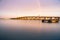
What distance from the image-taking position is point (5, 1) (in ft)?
5.99

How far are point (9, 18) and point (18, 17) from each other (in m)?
0.19

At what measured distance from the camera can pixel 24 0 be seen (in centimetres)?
187

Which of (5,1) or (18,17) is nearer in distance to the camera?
(5,1)

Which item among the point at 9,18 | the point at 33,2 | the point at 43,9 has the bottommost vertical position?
the point at 9,18

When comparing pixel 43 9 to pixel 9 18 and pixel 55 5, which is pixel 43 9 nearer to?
pixel 55 5

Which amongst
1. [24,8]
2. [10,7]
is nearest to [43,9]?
[24,8]

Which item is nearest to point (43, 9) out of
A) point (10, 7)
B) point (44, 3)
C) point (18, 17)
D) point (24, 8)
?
point (44, 3)

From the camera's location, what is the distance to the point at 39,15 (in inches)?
77.4

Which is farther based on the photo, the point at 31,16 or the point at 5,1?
the point at 31,16

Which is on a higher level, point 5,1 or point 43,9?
point 5,1

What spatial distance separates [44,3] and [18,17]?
594 mm

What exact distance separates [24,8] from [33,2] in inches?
9.1

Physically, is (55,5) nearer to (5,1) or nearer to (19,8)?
(19,8)

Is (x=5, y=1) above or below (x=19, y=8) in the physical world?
above
